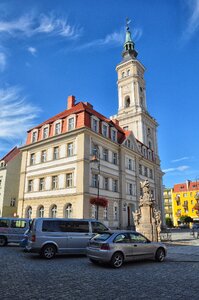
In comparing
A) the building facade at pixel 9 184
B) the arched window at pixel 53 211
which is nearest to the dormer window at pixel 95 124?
the arched window at pixel 53 211

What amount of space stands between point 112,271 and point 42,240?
453 centimetres

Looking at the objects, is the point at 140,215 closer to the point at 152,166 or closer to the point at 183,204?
the point at 152,166

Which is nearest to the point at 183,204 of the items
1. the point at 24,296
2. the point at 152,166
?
the point at 152,166

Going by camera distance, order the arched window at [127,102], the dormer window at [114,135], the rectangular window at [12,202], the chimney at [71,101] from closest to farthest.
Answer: the dormer window at [114,135], the chimney at [71,101], the rectangular window at [12,202], the arched window at [127,102]

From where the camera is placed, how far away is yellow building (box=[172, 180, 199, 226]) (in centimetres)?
9056

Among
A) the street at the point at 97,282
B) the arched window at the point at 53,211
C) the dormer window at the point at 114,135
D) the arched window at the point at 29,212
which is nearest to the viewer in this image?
the street at the point at 97,282

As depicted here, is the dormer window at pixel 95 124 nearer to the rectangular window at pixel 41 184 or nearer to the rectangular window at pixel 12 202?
the rectangular window at pixel 41 184

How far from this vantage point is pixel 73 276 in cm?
865

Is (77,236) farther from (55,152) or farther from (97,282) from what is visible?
(55,152)

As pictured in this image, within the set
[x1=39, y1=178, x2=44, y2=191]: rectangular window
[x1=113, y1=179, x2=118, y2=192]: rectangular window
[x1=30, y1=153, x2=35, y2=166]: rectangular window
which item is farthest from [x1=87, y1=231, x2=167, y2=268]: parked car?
[x1=30, y1=153, x2=35, y2=166]: rectangular window

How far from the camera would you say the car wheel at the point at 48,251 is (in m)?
12.9

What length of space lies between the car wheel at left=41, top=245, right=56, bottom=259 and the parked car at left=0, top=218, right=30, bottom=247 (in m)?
7.62

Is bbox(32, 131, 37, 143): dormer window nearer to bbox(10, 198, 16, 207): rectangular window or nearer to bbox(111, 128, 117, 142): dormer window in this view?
bbox(111, 128, 117, 142): dormer window

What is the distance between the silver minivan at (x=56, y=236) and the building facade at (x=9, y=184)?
28157 mm
